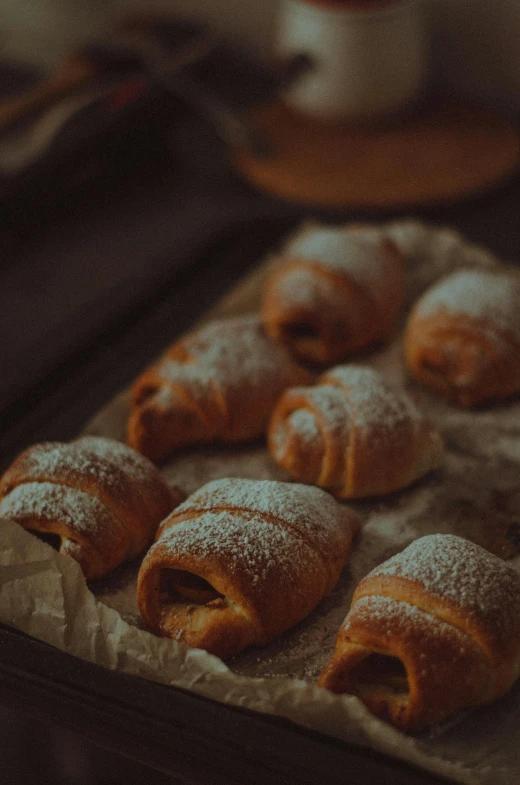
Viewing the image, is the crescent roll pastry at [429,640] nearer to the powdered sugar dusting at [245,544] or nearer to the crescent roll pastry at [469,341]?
the powdered sugar dusting at [245,544]

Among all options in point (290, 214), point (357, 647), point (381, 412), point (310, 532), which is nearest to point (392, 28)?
point (290, 214)

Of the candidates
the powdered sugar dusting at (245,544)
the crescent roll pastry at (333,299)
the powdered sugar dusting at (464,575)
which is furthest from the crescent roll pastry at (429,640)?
the crescent roll pastry at (333,299)

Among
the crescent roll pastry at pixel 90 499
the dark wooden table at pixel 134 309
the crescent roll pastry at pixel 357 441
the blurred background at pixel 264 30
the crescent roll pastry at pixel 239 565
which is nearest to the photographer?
the dark wooden table at pixel 134 309

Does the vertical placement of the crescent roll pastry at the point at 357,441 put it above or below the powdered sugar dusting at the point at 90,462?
Answer: below

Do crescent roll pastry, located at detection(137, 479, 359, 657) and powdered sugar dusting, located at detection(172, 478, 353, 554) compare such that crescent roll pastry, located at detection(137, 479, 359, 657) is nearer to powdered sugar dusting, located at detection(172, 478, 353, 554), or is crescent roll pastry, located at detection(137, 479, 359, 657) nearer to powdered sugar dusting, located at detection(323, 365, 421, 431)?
powdered sugar dusting, located at detection(172, 478, 353, 554)

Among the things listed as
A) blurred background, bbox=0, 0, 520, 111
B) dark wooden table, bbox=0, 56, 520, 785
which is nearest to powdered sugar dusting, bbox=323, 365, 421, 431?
dark wooden table, bbox=0, 56, 520, 785

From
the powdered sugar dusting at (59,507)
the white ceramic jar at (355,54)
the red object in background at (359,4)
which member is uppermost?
the red object in background at (359,4)
